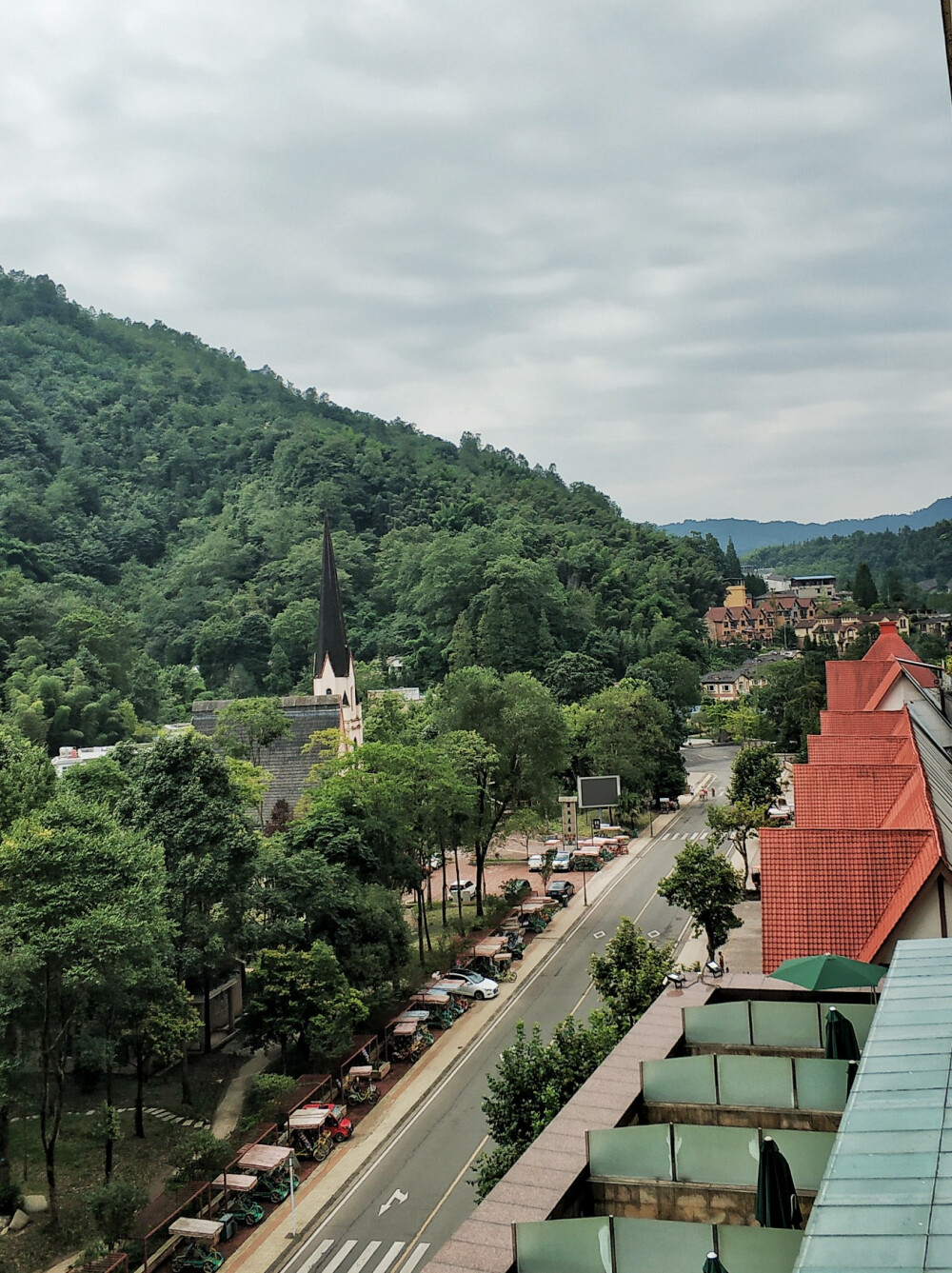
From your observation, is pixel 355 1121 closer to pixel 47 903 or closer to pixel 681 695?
pixel 47 903

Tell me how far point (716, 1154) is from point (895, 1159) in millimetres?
2994

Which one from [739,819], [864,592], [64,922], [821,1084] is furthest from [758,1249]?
[864,592]

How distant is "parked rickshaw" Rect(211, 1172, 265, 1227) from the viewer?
21.0m

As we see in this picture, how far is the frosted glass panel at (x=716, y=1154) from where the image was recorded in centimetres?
972

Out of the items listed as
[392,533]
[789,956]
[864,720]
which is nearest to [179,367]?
[392,533]

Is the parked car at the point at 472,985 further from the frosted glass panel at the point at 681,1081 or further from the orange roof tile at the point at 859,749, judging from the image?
the frosted glass panel at the point at 681,1081

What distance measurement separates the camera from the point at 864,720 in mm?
Result: 34406

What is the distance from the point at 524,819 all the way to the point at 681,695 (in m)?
57.9

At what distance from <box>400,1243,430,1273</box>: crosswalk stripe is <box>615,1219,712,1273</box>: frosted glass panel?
1257 centimetres

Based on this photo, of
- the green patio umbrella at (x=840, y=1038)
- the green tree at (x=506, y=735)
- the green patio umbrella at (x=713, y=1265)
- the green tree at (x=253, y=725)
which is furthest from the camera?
the green tree at (x=253, y=725)

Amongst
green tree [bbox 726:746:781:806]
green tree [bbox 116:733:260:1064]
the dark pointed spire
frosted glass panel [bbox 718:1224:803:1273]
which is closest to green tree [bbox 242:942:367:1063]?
green tree [bbox 116:733:260:1064]

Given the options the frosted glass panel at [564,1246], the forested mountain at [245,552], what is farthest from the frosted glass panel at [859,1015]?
the forested mountain at [245,552]

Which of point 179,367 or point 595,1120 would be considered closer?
point 595,1120

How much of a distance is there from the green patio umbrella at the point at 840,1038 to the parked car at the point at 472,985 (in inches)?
861
